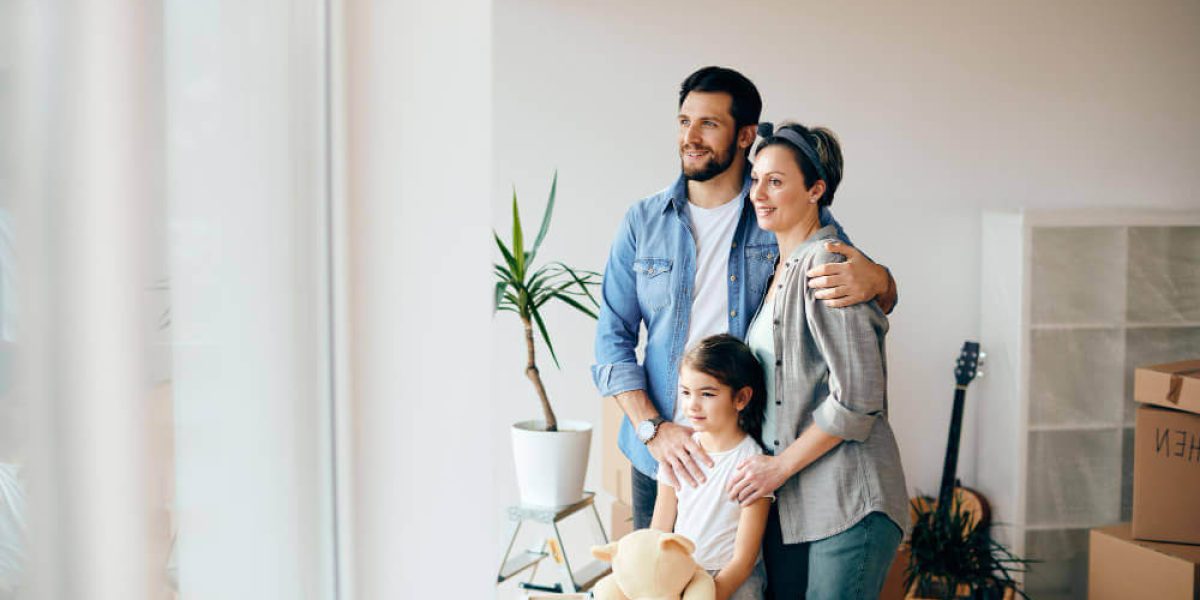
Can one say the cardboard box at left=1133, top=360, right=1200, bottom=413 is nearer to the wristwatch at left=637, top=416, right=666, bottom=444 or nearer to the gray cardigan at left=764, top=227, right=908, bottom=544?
the gray cardigan at left=764, top=227, right=908, bottom=544

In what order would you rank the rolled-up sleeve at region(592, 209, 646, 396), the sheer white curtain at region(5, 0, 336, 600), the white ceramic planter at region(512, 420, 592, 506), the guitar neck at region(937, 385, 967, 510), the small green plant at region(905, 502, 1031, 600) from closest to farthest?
the sheer white curtain at region(5, 0, 336, 600)
the rolled-up sleeve at region(592, 209, 646, 396)
the white ceramic planter at region(512, 420, 592, 506)
the small green plant at region(905, 502, 1031, 600)
the guitar neck at region(937, 385, 967, 510)

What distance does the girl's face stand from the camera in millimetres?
1812

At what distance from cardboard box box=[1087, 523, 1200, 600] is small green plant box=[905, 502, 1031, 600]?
0.22 metres

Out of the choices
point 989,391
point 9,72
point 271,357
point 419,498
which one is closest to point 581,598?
point 419,498

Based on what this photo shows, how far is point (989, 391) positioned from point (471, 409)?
271 centimetres

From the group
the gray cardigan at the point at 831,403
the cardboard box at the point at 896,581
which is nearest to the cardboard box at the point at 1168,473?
the cardboard box at the point at 896,581

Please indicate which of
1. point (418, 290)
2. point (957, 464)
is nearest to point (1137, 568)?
point (957, 464)

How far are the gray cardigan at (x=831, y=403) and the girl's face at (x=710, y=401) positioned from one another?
81 millimetres

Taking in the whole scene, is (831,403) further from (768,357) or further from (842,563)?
(842,563)

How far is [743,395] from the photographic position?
71.9 inches

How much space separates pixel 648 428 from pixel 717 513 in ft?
0.73

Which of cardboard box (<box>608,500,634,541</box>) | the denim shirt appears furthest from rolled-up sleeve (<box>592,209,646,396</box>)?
cardboard box (<box>608,500,634,541</box>)

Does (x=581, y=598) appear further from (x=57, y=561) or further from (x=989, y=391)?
(x=989, y=391)

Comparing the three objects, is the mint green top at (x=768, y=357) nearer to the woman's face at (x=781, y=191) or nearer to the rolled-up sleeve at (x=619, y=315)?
the woman's face at (x=781, y=191)
